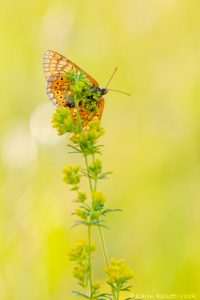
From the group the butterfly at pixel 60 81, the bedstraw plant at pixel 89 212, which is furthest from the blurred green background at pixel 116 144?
the bedstraw plant at pixel 89 212

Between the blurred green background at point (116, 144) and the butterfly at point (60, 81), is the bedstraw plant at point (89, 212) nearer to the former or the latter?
the butterfly at point (60, 81)

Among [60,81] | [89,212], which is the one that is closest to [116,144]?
[60,81]

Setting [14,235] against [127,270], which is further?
[14,235]

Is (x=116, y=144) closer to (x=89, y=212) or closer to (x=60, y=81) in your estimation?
(x=60, y=81)

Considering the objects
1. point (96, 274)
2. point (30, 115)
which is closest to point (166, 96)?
point (30, 115)

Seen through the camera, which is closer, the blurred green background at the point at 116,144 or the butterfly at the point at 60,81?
the butterfly at the point at 60,81

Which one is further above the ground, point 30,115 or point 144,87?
point 144,87

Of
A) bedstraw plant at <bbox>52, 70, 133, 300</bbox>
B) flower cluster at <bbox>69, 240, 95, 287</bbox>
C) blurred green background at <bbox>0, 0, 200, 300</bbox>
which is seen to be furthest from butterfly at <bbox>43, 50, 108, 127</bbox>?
flower cluster at <bbox>69, 240, 95, 287</bbox>

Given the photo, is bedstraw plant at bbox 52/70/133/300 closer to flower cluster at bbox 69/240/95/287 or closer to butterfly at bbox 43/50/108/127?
flower cluster at bbox 69/240/95/287

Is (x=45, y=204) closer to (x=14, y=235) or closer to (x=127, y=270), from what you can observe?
(x=14, y=235)
